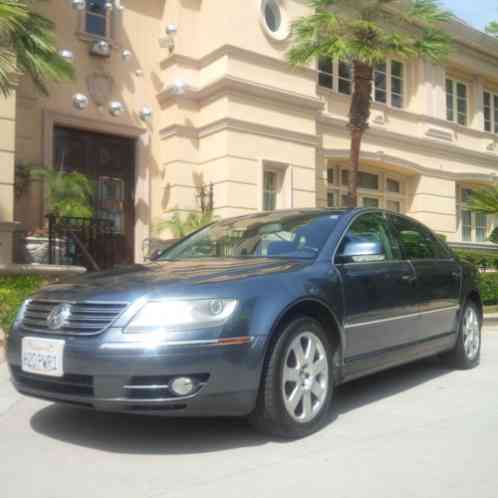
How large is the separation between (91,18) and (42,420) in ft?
36.7

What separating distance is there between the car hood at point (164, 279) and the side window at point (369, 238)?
49 cm

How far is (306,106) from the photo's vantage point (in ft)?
47.9

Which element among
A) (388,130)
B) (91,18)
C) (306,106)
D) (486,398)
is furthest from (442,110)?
(486,398)

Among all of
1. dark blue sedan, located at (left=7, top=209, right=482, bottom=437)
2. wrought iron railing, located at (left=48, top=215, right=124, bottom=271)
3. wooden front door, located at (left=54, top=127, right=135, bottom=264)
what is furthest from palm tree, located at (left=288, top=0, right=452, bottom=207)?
dark blue sedan, located at (left=7, top=209, right=482, bottom=437)

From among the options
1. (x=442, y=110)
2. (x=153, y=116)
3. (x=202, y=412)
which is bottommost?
(x=202, y=412)

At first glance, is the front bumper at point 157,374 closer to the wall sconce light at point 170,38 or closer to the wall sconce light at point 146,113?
the wall sconce light at point 146,113

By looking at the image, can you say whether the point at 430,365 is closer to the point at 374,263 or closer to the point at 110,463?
the point at 374,263

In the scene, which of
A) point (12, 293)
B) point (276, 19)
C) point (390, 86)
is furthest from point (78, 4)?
point (390, 86)

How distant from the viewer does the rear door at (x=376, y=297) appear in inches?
178

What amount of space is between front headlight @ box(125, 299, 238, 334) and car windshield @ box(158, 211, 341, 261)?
109 centimetres

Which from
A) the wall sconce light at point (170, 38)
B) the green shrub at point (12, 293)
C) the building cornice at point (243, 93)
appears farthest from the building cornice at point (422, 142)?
the green shrub at point (12, 293)

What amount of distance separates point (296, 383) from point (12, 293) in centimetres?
520

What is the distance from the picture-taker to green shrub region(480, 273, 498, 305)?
14664mm

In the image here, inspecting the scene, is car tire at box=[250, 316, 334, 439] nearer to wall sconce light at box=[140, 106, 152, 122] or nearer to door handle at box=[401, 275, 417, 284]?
door handle at box=[401, 275, 417, 284]
